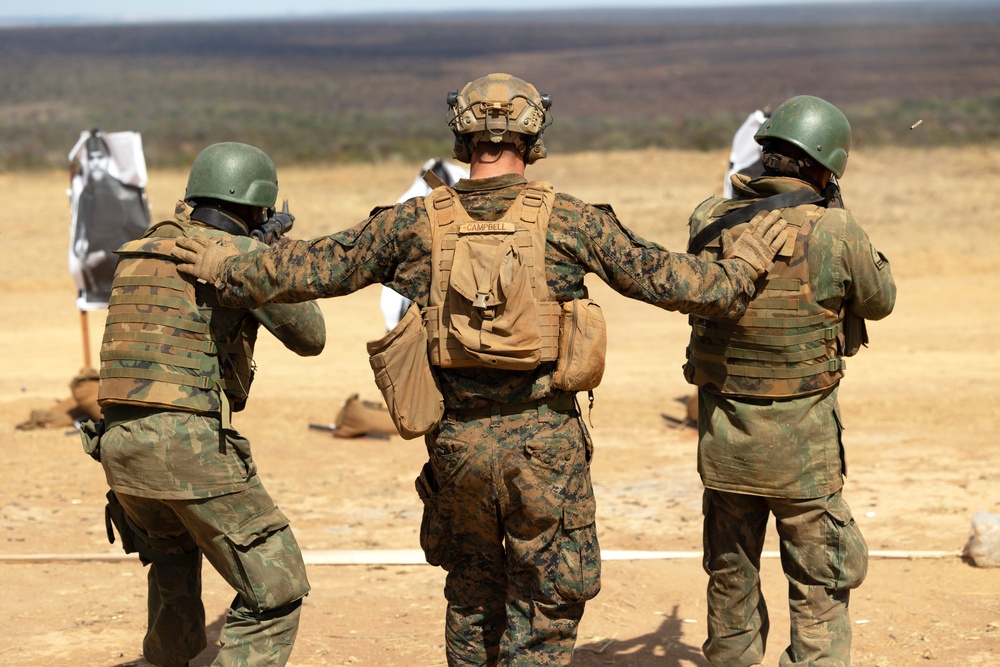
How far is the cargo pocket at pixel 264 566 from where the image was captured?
457 centimetres

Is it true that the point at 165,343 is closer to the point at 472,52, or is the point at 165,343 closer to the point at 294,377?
the point at 294,377

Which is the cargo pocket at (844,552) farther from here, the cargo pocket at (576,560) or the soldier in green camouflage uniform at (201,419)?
the soldier in green camouflage uniform at (201,419)

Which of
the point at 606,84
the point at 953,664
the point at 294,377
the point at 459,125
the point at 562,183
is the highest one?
the point at 606,84

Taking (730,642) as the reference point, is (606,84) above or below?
above

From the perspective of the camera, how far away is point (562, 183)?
→ 2761 centimetres

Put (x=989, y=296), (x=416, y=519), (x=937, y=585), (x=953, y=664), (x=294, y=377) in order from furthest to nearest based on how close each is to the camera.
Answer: (x=989, y=296), (x=294, y=377), (x=416, y=519), (x=937, y=585), (x=953, y=664)

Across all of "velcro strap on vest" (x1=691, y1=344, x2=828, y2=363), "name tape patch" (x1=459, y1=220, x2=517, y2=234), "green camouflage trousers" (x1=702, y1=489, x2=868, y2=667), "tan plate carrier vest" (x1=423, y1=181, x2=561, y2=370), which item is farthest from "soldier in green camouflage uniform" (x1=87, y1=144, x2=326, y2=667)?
"green camouflage trousers" (x1=702, y1=489, x2=868, y2=667)

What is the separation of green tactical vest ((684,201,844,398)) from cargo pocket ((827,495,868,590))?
0.48 metres

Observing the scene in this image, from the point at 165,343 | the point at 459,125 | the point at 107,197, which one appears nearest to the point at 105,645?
the point at 165,343

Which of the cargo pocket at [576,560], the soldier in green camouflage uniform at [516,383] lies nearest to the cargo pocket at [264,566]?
the soldier in green camouflage uniform at [516,383]

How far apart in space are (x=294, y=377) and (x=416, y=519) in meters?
4.64

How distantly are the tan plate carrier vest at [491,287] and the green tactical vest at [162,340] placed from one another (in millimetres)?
926

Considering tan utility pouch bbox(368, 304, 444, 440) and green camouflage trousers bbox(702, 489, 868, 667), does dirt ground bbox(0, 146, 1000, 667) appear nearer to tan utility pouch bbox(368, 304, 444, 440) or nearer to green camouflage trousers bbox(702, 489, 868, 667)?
green camouflage trousers bbox(702, 489, 868, 667)

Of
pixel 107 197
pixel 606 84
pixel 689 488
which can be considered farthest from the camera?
pixel 606 84
